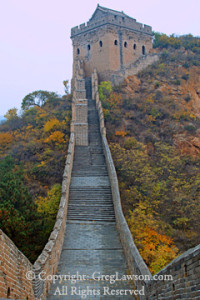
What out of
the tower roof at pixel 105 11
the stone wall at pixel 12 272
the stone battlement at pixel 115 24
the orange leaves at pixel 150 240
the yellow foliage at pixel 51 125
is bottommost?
the orange leaves at pixel 150 240

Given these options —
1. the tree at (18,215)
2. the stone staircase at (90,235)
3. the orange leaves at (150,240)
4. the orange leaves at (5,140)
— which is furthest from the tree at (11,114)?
the orange leaves at (150,240)

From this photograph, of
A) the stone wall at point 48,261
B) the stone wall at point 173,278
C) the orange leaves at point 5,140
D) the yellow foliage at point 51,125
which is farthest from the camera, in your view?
the orange leaves at point 5,140

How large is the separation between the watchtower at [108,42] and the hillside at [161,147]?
2.33 metres

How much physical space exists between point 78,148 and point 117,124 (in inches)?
219

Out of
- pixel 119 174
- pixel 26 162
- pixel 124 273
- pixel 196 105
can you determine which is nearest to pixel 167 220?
pixel 119 174

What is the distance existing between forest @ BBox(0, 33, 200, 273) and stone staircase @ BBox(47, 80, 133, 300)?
1.04 metres

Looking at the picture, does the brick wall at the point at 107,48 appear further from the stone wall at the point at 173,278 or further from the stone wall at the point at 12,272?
the stone wall at the point at 12,272

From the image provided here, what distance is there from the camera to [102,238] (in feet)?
42.3

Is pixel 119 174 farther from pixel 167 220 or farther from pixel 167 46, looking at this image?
pixel 167 46

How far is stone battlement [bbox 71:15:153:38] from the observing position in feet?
104

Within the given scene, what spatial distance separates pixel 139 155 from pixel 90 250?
33.3 feet

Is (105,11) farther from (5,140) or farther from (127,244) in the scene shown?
(127,244)

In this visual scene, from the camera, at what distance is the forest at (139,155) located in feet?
42.4

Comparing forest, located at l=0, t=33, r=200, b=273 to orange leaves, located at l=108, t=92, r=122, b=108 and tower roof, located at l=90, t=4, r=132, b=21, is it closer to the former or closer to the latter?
orange leaves, located at l=108, t=92, r=122, b=108
